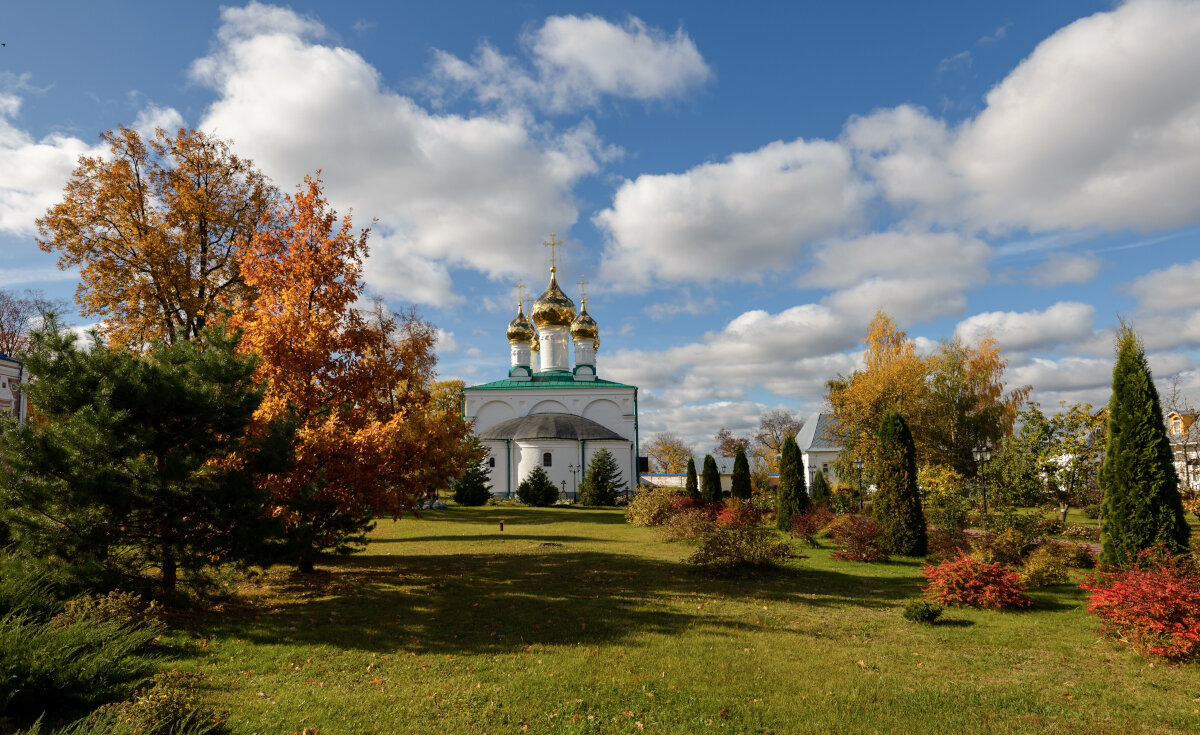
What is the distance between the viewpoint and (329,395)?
11.7 metres

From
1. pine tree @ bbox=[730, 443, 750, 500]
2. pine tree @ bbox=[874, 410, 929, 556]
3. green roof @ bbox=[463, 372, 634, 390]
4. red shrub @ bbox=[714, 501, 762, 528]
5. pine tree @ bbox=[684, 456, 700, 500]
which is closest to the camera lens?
pine tree @ bbox=[874, 410, 929, 556]

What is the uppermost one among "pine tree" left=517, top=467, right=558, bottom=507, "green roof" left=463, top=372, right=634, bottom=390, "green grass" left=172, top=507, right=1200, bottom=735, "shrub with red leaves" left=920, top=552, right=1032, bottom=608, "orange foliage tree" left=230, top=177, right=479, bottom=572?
"green roof" left=463, top=372, right=634, bottom=390

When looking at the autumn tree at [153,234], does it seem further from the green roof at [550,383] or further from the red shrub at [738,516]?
the green roof at [550,383]

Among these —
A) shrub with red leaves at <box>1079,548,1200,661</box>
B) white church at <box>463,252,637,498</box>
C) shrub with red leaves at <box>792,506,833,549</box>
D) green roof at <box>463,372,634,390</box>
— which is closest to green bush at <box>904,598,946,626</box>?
shrub with red leaves at <box>1079,548,1200,661</box>

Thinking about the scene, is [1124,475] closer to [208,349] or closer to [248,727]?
[248,727]

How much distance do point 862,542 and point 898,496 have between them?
1.45m

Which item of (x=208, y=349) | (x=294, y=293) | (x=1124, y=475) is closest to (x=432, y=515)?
(x=294, y=293)

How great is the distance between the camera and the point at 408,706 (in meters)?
5.69

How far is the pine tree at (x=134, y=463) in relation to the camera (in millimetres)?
7824

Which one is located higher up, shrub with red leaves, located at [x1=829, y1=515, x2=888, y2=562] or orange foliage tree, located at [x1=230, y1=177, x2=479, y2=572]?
orange foliage tree, located at [x1=230, y1=177, x2=479, y2=572]

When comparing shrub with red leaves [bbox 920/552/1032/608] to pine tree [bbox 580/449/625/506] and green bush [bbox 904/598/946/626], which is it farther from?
pine tree [bbox 580/449/625/506]

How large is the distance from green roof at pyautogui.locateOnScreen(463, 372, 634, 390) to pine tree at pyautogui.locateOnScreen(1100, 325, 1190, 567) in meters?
35.0

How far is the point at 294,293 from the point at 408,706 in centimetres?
787

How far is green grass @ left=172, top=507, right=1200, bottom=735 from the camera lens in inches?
217
